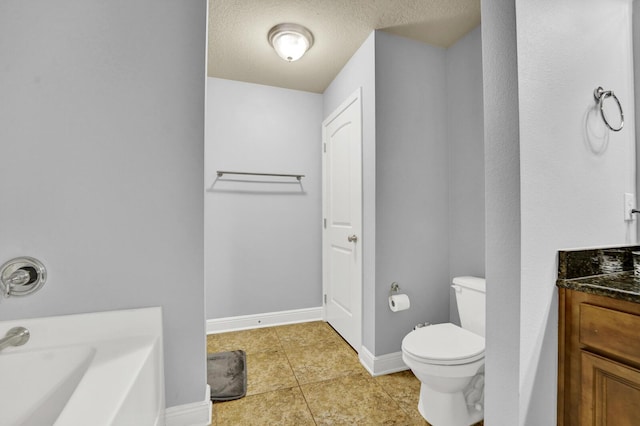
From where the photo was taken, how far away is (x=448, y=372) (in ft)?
4.29

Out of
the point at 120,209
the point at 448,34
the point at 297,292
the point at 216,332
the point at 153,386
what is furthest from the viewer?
the point at 297,292

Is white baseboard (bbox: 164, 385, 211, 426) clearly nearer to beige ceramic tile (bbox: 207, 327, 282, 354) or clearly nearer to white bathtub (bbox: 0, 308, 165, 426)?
white bathtub (bbox: 0, 308, 165, 426)

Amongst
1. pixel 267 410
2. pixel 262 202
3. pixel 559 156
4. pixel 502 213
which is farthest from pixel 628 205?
pixel 262 202

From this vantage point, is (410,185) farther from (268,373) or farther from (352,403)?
(268,373)

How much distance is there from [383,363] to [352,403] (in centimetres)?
40

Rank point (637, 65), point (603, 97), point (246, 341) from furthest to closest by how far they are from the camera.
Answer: point (246, 341) < point (637, 65) < point (603, 97)

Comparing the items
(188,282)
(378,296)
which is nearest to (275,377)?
(378,296)

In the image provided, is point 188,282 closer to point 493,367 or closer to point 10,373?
point 10,373

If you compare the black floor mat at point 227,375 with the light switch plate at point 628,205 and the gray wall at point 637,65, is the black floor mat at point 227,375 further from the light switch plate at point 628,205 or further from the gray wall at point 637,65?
the gray wall at point 637,65

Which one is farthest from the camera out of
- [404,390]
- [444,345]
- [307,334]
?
[307,334]

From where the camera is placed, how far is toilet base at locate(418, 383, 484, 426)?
1391 mm

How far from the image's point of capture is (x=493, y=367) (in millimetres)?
1050

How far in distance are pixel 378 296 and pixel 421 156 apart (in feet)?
3.49

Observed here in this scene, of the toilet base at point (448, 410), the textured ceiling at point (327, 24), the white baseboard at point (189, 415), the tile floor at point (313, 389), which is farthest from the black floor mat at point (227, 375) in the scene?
the textured ceiling at point (327, 24)
